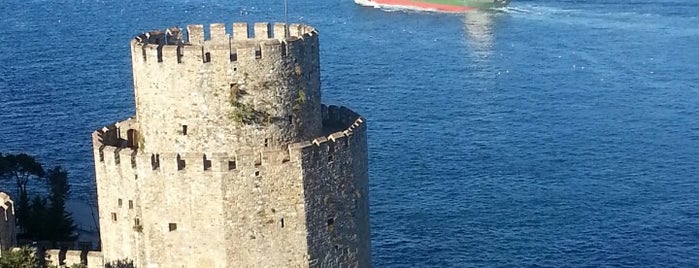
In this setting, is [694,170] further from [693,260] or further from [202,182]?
[202,182]

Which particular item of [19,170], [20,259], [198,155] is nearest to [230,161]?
[198,155]

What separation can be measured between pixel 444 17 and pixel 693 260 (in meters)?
85.0

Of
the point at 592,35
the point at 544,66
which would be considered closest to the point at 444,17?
the point at 592,35

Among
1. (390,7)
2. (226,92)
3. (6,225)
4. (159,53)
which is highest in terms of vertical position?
(159,53)

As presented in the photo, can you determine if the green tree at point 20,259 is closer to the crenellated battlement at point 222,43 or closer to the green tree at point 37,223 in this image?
the crenellated battlement at point 222,43

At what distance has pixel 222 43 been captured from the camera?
27953mm

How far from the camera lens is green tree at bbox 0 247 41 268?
30.0m

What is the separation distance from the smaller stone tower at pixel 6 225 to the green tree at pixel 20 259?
4.87ft

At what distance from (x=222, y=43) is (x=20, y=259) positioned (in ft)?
25.9

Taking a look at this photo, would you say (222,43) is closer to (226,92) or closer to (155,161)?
Result: (226,92)

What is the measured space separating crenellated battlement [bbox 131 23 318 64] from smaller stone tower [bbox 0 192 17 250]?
7864 millimetres

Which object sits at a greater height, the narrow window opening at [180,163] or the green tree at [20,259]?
the narrow window opening at [180,163]

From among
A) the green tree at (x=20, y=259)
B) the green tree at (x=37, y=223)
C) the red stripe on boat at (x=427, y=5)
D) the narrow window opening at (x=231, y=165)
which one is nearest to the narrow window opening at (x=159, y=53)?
the narrow window opening at (x=231, y=165)

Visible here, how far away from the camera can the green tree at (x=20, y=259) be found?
30.0m
